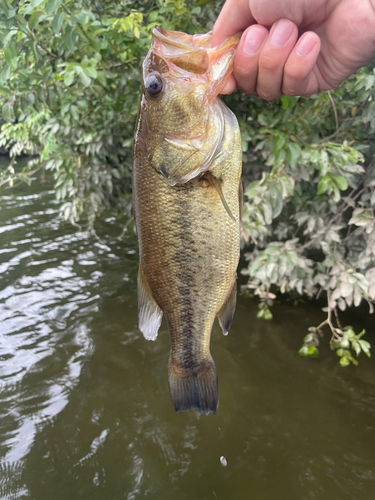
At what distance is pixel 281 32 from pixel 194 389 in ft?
5.07

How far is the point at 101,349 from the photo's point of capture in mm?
3775

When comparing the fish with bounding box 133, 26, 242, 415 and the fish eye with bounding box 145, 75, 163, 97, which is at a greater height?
the fish eye with bounding box 145, 75, 163, 97

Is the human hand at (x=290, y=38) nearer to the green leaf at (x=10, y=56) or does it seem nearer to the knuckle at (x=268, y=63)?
the knuckle at (x=268, y=63)

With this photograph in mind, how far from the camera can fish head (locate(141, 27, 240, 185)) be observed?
4.01 feet

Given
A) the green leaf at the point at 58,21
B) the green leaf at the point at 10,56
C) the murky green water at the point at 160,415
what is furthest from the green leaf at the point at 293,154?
the murky green water at the point at 160,415

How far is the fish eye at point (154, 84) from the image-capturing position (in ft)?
4.05

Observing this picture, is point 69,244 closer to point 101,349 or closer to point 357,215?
point 101,349

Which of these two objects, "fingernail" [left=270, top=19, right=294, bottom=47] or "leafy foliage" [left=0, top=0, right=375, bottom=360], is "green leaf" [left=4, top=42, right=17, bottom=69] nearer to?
"leafy foliage" [left=0, top=0, right=375, bottom=360]

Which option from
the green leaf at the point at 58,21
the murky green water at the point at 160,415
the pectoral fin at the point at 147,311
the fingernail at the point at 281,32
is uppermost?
the green leaf at the point at 58,21

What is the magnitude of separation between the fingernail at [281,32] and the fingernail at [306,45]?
2.0 inches

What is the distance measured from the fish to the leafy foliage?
1.01 metres

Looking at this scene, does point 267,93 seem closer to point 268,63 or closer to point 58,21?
point 268,63

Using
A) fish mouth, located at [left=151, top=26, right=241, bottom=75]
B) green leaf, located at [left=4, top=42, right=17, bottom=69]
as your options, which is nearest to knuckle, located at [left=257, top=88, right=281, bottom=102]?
fish mouth, located at [left=151, top=26, right=241, bottom=75]

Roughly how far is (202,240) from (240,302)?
3193mm
